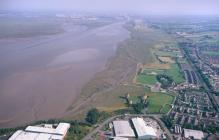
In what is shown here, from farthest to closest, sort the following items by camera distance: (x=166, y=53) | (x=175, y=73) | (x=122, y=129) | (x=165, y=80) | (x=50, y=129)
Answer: (x=166, y=53) → (x=175, y=73) → (x=165, y=80) → (x=122, y=129) → (x=50, y=129)

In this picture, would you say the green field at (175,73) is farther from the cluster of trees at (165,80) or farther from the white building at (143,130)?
the white building at (143,130)

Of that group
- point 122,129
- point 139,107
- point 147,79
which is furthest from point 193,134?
point 147,79

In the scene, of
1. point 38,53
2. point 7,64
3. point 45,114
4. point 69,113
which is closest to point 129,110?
point 69,113

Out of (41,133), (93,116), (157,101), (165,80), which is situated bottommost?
(157,101)

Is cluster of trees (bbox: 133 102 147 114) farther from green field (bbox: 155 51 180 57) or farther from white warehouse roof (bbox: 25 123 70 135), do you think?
green field (bbox: 155 51 180 57)

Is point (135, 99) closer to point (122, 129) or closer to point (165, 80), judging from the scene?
point (122, 129)

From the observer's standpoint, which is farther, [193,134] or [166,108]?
[166,108]
